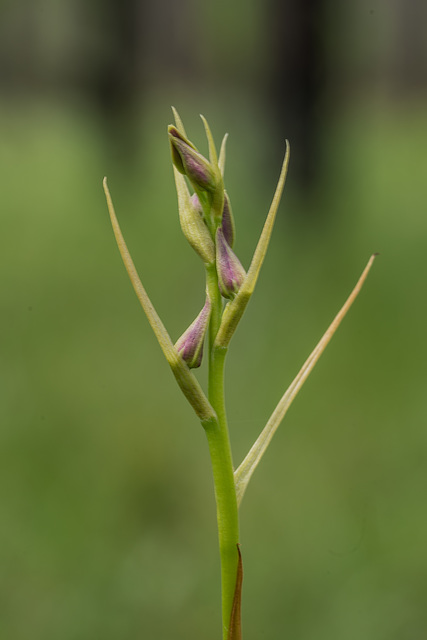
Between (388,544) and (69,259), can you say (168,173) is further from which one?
(388,544)

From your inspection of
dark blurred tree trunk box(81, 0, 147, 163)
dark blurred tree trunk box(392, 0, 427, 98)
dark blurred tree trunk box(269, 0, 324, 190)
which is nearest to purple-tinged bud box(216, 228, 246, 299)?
dark blurred tree trunk box(269, 0, 324, 190)

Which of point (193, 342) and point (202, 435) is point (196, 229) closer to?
point (193, 342)

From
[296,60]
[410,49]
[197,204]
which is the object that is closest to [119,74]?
[296,60]

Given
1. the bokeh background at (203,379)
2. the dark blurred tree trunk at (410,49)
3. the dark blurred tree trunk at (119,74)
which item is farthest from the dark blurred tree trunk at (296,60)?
the dark blurred tree trunk at (410,49)

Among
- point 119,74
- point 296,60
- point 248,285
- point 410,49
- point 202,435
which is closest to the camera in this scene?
point 248,285

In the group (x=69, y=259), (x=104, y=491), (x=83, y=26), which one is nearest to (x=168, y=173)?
(x=83, y=26)

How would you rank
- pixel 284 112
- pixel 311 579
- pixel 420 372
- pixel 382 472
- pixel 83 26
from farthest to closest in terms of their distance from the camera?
pixel 83 26 → pixel 284 112 → pixel 420 372 → pixel 382 472 → pixel 311 579
